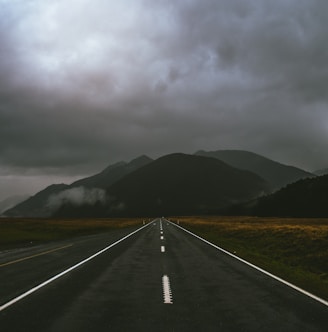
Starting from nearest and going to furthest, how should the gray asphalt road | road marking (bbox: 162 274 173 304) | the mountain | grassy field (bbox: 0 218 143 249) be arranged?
the gray asphalt road < road marking (bbox: 162 274 173 304) < grassy field (bbox: 0 218 143 249) < the mountain

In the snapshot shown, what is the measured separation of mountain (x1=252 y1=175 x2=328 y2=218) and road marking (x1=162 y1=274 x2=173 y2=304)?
124m

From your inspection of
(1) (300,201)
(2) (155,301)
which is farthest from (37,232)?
(1) (300,201)

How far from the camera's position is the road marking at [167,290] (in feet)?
28.6

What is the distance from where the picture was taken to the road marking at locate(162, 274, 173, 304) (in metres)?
8.73

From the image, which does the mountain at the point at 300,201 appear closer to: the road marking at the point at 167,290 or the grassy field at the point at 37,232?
the grassy field at the point at 37,232

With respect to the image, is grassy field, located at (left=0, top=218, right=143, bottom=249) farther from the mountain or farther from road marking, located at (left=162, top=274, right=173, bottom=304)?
the mountain

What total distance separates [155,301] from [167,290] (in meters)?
1.35

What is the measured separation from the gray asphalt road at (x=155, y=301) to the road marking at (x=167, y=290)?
2 cm

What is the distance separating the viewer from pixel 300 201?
14562 cm

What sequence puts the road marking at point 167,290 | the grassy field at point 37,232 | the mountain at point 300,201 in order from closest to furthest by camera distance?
1. the road marking at point 167,290
2. the grassy field at point 37,232
3. the mountain at point 300,201

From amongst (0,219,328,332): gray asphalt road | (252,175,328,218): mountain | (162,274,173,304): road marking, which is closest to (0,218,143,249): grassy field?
(0,219,328,332): gray asphalt road

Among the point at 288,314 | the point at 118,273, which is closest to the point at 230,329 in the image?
the point at 288,314

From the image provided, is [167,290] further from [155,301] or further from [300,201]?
[300,201]

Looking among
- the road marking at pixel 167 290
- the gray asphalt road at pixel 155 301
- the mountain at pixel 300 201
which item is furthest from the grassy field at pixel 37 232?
the mountain at pixel 300 201
